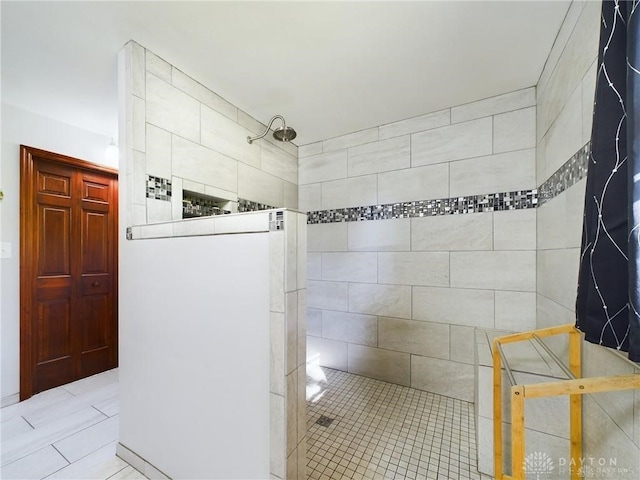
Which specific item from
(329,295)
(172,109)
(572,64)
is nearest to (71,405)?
(329,295)

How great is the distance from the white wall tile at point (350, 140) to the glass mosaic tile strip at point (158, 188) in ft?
5.57

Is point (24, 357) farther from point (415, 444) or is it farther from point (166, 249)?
point (415, 444)

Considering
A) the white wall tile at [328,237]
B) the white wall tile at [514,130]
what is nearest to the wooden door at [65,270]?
the white wall tile at [328,237]

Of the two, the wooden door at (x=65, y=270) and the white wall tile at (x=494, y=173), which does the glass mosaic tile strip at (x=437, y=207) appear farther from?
the wooden door at (x=65, y=270)

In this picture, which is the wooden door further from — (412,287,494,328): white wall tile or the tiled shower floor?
(412,287,494,328): white wall tile

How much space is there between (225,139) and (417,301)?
7.05 feet

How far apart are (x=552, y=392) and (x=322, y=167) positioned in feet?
8.40

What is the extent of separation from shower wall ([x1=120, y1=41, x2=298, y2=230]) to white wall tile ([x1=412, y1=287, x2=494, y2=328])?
5.72 ft

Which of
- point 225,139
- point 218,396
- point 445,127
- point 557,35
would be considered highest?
point 557,35

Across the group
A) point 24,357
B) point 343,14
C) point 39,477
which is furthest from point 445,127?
point 24,357

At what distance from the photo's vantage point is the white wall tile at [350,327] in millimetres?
2549

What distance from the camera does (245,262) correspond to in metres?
1.07

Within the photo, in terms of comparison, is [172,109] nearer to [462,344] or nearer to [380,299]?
[380,299]

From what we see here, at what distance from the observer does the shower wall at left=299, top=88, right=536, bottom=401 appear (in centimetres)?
204
